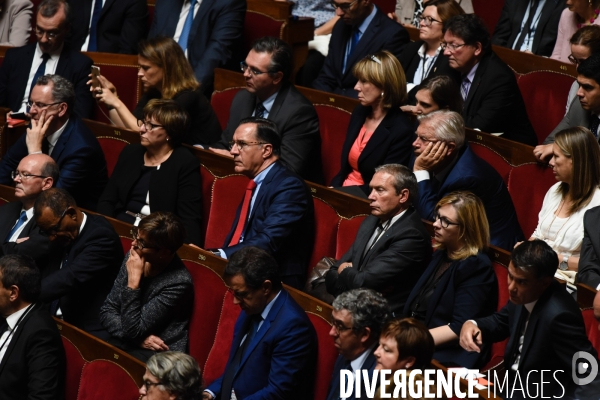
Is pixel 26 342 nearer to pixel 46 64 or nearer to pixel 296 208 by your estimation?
pixel 296 208

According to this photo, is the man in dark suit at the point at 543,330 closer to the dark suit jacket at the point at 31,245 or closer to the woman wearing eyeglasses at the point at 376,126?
the woman wearing eyeglasses at the point at 376,126

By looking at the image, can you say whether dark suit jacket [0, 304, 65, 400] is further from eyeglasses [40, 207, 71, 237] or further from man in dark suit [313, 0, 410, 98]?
man in dark suit [313, 0, 410, 98]

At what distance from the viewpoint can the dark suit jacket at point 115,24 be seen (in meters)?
2.50

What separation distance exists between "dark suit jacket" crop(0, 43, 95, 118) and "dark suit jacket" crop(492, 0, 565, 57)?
1012 millimetres

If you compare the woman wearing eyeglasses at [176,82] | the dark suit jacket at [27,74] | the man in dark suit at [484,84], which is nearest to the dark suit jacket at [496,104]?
the man in dark suit at [484,84]

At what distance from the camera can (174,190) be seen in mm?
1858

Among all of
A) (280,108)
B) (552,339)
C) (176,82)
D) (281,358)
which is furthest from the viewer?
(176,82)

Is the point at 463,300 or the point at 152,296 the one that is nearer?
the point at 463,300

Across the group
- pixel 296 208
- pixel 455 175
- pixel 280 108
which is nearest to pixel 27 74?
pixel 280 108

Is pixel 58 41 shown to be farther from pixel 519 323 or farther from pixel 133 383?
pixel 519 323

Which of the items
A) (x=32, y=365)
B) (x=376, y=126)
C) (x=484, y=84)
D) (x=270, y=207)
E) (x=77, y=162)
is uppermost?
(x=484, y=84)

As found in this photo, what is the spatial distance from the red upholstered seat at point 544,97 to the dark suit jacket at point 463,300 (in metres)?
0.69

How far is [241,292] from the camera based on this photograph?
A: 1450 millimetres

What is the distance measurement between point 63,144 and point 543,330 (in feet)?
3.62
